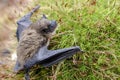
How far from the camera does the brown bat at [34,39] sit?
181cm

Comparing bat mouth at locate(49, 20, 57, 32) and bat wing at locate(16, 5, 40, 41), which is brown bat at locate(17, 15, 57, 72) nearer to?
bat mouth at locate(49, 20, 57, 32)

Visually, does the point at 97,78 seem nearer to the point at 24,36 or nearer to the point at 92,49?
the point at 92,49

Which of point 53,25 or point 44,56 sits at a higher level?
point 53,25

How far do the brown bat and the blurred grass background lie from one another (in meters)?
0.05

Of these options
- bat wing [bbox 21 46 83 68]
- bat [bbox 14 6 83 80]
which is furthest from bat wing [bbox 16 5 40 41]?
bat wing [bbox 21 46 83 68]

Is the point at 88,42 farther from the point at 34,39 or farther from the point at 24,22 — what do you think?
the point at 24,22

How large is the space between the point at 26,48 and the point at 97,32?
0.34 metres

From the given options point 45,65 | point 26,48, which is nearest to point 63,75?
point 45,65

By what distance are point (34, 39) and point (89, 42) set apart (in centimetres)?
26

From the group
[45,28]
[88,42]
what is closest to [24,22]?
[45,28]

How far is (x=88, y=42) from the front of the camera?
1.80 m

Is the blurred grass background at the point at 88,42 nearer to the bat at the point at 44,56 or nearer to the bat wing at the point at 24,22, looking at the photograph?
the bat at the point at 44,56

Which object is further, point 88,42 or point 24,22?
point 24,22

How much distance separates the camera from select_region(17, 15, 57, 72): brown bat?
1.81 m
